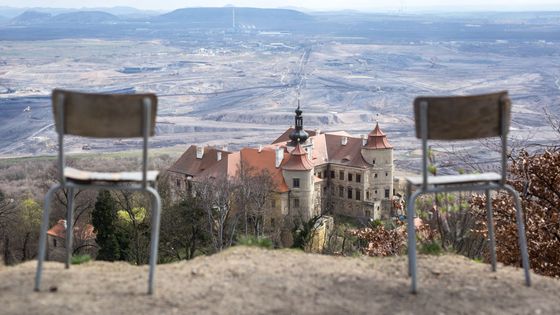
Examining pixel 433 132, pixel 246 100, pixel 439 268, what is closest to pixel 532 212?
pixel 439 268

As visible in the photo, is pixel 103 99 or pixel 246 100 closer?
pixel 103 99

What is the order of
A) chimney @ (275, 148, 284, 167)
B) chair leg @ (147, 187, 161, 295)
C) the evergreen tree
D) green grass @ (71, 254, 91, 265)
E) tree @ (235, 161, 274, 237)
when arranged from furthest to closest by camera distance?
1. chimney @ (275, 148, 284, 167)
2. tree @ (235, 161, 274, 237)
3. the evergreen tree
4. green grass @ (71, 254, 91, 265)
5. chair leg @ (147, 187, 161, 295)

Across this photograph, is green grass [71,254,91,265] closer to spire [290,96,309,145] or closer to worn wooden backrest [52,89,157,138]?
worn wooden backrest [52,89,157,138]

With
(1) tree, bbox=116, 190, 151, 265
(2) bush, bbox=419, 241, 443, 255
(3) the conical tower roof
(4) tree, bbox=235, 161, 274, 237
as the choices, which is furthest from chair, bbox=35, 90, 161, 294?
(3) the conical tower roof

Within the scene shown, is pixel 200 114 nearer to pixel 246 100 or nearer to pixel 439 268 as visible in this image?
pixel 246 100

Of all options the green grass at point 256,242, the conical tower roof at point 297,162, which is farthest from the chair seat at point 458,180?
the conical tower roof at point 297,162

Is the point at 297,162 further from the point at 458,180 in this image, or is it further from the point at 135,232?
the point at 458,180

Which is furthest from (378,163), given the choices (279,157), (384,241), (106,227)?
(384,241)
